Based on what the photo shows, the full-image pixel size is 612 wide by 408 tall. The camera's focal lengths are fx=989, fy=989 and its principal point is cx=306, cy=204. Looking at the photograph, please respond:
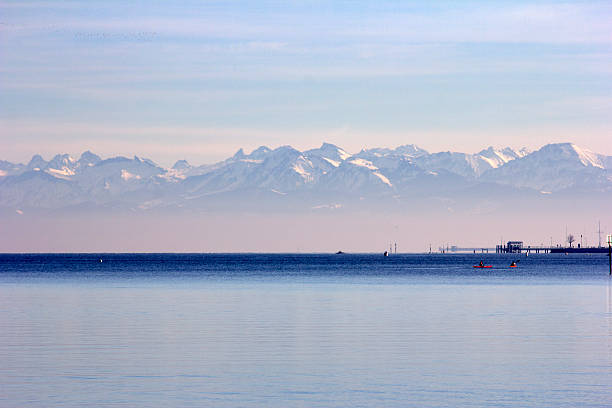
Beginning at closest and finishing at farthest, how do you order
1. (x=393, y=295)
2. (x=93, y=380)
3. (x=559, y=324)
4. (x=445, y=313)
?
(x=93, y=380) → (x=559, y=324) → (x=445, y=313) → (x=393, y=295)

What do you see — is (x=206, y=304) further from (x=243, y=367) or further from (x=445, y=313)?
(x=243, y=367)

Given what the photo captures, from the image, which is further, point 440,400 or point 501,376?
point 501,376

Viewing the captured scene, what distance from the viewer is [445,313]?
64.1 meters

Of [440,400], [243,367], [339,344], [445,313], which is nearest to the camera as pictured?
[440,400]

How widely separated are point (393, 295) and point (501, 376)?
55.4 meters

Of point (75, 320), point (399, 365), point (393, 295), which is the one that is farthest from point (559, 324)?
point (393, 295)

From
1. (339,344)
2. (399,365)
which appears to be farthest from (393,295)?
(399,365)

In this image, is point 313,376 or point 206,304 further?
point 206,304

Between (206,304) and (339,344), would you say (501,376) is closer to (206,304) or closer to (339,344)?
(339,344)

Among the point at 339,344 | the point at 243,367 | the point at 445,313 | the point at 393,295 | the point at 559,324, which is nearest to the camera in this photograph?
the point at 243,367

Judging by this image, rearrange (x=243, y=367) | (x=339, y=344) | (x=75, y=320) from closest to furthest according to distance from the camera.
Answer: (x=243, y=367) → (x=339, y=344) → (x=75, y=320)

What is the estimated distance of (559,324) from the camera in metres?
54.4

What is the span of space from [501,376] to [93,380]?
1413cm

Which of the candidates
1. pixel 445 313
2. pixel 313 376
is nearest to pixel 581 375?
pixel 313 376
